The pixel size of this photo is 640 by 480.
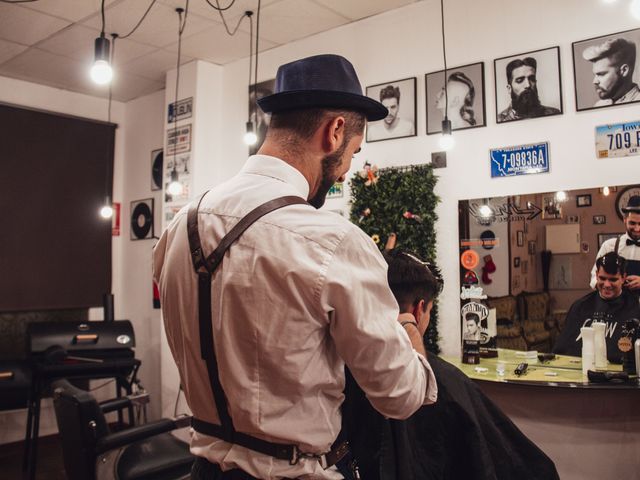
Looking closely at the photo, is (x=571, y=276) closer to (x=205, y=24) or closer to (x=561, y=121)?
(x=561, y=121)

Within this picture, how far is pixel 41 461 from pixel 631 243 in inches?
180

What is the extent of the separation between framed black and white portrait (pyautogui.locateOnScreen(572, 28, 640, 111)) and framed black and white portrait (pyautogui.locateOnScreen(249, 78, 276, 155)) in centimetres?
234

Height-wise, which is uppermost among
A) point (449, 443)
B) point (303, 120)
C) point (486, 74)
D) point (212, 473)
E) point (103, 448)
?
point (486, 74)

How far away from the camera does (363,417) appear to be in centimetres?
156

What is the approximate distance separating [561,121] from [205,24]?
2.58 m

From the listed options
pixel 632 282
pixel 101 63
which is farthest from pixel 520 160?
pixel 101 63

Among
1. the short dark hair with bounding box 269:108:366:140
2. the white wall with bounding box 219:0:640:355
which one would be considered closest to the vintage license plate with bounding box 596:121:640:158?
the white wall with bounding box 219:0:640:355

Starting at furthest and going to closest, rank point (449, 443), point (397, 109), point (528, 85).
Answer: point (397, 109), point (528, 85), point (449, 443)

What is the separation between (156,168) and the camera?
565 centimetres

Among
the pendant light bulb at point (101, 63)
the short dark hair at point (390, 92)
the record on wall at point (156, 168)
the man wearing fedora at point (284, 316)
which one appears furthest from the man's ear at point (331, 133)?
the record on wall at point (156, 168)

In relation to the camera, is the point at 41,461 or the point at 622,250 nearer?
the point at 622,250

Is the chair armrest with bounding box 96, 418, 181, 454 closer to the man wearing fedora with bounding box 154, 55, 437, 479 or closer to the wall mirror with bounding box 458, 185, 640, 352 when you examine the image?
the man wearing fedora with bounding box 154, 55, 437, 479

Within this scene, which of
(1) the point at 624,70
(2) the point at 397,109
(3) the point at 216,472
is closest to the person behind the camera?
(3) the point at 216,472

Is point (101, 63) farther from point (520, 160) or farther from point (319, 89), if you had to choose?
point (520, 160)
